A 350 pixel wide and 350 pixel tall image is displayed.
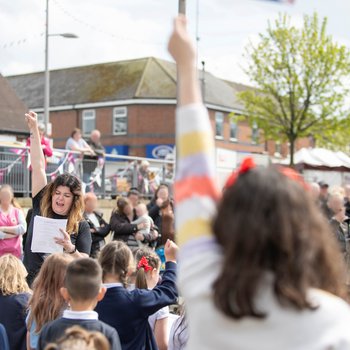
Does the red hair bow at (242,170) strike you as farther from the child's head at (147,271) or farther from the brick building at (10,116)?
the brick building at (10,116)

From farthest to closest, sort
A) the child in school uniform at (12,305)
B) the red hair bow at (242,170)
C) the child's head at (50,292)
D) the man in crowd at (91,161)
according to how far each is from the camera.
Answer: the man in crowd at (91,161) < the child in school uniform at (12,305) < the child's head at (50,292) < the red hair bow at (242,170)

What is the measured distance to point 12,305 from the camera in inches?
186

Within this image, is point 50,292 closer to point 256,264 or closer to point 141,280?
point 141,280

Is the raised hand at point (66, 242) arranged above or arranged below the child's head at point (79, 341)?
above

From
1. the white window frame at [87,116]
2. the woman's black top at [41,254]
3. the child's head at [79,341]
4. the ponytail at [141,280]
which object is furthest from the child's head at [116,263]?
the white window frame at [87,116]

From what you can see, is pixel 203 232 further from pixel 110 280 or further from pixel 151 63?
pixel 151 63

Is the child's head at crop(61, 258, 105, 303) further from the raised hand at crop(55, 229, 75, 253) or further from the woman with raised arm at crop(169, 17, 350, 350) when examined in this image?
the raised hand at crop(55, 229, 75, 253)

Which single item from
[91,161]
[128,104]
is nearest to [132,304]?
[91,161]

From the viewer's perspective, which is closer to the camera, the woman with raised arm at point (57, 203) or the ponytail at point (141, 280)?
the ponytail at point (141, 280)

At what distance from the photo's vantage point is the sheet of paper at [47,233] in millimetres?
4926

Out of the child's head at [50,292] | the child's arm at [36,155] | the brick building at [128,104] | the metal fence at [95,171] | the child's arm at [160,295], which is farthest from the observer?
the brick building at [128,104]

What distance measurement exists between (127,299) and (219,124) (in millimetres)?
42636

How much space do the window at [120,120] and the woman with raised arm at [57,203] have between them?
126ft

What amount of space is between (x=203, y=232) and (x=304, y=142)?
190 ft
